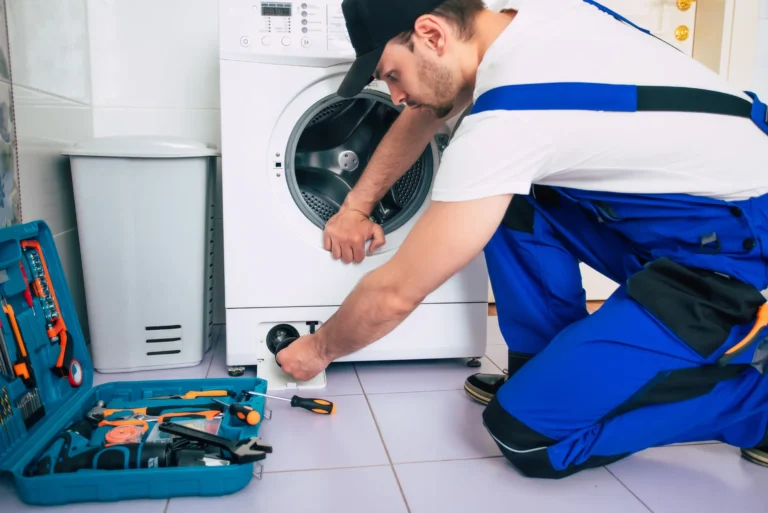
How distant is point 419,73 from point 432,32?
0.22ft

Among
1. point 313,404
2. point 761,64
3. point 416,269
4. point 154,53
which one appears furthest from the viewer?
point 761,64

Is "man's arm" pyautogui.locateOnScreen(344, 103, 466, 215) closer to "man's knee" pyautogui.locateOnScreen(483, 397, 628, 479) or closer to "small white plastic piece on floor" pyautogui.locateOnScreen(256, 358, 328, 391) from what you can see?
"small white plastic piece on floor" pyautogui.locateOnScreen(256, 358, 328, 391)

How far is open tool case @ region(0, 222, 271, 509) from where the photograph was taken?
876 mm

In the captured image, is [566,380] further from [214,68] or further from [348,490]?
[214,68]

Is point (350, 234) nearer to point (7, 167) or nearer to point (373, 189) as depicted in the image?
point (373, 189)

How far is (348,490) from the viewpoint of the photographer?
0.93 meters

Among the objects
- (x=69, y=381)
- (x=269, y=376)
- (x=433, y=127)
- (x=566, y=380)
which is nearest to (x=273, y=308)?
(x=269, y=376)

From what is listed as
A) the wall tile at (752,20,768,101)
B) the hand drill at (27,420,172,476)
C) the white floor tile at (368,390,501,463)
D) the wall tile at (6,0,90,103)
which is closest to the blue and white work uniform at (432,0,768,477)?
the white floor tile at (368,390,501,463)

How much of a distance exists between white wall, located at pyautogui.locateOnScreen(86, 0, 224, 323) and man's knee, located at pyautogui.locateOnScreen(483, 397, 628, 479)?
113 centimetres

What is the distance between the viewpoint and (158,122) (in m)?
1.75

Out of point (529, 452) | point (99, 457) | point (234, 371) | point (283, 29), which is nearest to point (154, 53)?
point (283, 29)

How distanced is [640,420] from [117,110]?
1618 mm

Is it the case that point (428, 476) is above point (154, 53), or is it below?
below

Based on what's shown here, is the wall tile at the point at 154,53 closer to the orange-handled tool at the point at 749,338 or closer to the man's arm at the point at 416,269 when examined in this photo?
the man's arm at the point at 416,269
